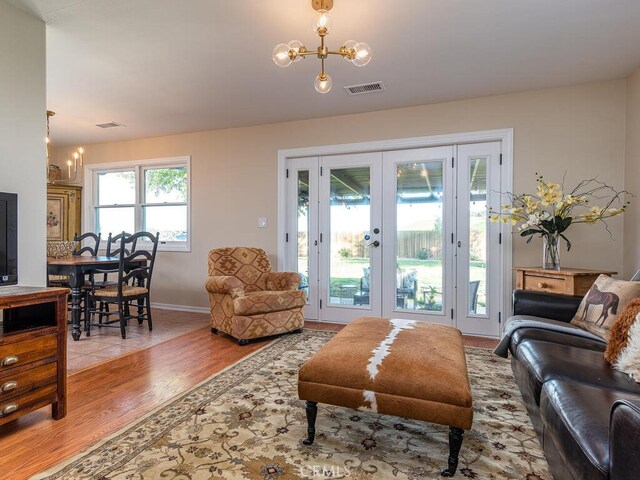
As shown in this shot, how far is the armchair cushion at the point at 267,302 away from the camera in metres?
3.34

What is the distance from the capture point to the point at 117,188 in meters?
5.51

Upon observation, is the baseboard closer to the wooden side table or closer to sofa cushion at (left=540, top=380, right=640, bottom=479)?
the wooden side table

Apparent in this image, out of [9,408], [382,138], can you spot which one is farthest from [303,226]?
[9,408]

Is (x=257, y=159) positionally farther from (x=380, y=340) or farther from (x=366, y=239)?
(x=380, y=340)

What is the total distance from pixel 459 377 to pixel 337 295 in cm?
281

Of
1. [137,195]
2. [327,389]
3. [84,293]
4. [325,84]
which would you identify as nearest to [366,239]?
[325,84]

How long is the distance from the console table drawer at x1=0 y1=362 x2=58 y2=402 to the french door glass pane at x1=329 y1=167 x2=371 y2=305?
2.91m

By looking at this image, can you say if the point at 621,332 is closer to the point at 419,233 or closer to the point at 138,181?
the point at 419,233

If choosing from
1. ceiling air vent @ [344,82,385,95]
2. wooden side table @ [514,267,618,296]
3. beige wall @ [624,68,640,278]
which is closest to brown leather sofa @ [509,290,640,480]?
wooden side table @ [514,267,618,296]

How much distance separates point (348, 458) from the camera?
1611mm

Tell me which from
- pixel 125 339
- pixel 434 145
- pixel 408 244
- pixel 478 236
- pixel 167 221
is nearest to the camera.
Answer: pixel 125 339

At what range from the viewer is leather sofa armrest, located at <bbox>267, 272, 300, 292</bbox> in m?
3.85

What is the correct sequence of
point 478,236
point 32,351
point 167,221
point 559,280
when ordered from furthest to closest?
1. point 167,221
2. point 478,236
3. point 559,280
4. point 32,351

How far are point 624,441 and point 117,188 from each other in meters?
6.20
